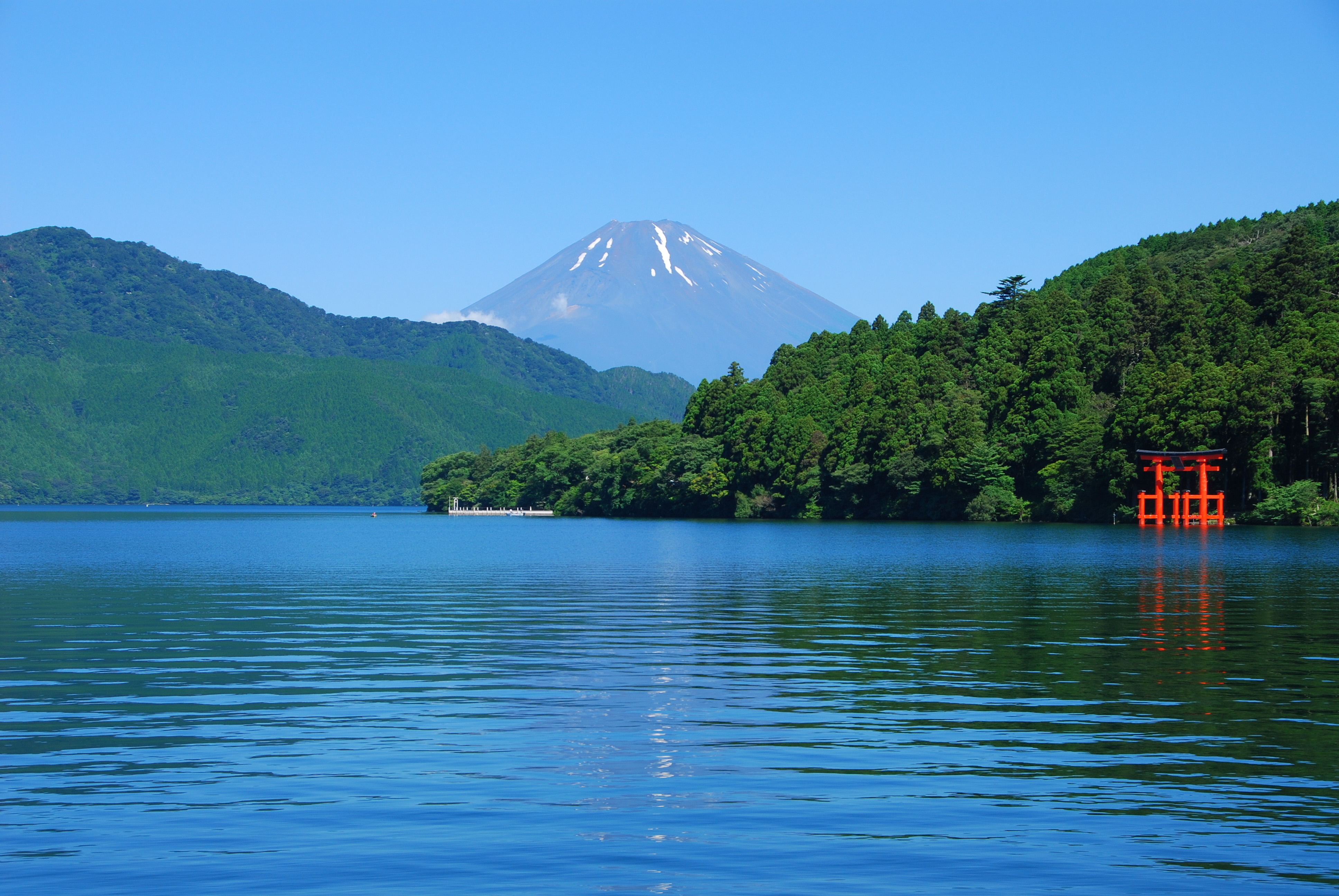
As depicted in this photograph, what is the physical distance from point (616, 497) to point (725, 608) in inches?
5769

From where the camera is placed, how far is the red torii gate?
335 ft

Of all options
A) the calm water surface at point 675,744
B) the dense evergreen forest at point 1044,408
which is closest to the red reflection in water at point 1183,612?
the calm water surface at point 675,744

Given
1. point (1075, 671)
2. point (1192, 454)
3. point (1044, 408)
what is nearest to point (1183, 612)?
point (1075, 671)

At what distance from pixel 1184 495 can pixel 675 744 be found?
9550 centimetres

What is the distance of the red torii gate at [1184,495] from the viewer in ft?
335

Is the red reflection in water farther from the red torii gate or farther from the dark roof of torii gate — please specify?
the red torii gate

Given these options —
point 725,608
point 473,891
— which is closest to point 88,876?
point 473,891

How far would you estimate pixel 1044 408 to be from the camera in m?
127

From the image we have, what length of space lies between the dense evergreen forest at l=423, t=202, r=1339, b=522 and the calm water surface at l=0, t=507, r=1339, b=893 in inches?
2773

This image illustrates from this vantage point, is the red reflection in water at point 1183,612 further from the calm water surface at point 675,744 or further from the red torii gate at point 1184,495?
the red torii gate at point 1184,495

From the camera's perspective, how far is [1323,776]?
14336mm

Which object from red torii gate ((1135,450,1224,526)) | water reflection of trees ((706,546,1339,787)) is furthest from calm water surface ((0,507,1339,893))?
red torii gate ((1135,450,1224,526))

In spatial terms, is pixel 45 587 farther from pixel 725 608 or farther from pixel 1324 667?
pixel 1324 667

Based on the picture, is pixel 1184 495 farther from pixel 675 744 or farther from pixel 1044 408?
pixel 675 744
